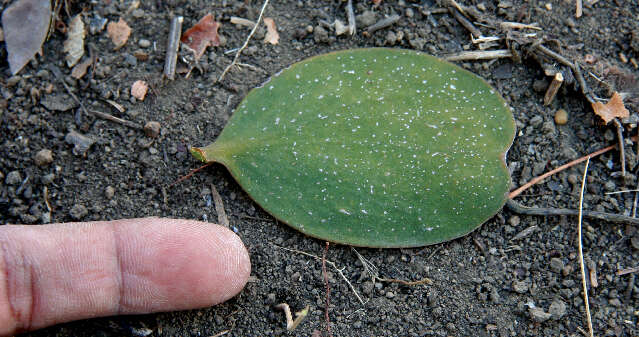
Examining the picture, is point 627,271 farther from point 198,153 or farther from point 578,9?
point 198,153

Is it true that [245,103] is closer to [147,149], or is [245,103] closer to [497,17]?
[147,149]

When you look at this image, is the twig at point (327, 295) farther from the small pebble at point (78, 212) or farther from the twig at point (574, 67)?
the twig at point (574, 67)

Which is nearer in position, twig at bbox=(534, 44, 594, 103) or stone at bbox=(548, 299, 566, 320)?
stone at bbox=(548, 299, 566, 320)

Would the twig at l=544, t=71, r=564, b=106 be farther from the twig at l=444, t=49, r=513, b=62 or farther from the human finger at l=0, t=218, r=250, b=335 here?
the human finger at l=0, t=218, r=250, b=335

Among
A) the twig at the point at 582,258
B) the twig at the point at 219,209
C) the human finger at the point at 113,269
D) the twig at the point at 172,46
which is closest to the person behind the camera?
the human finger at the point at 113,269

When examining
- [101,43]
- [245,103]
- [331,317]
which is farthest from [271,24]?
[331,317]

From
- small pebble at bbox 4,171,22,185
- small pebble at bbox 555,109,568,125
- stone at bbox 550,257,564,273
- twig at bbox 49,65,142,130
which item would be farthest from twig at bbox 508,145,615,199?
small pebble at bbox 4,171,22,185

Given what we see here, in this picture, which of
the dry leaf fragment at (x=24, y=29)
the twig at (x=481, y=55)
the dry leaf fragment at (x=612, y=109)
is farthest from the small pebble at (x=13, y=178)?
the dry leaf fragment at (x=612, y=109)
